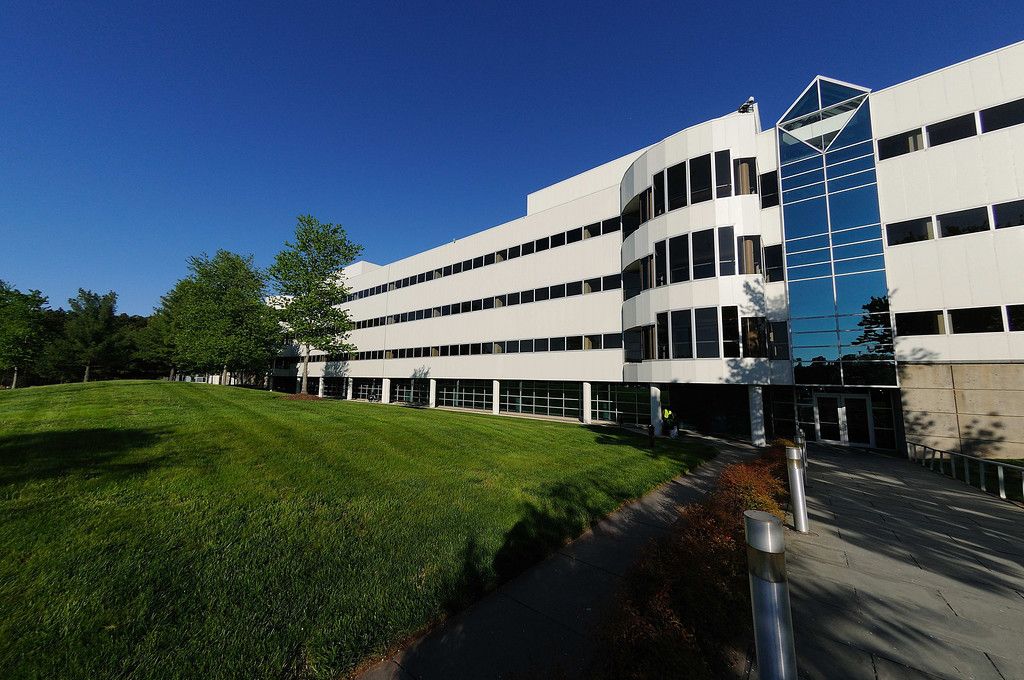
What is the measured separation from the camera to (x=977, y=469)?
13844 mm

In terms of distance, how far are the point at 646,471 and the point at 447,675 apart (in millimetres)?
8837

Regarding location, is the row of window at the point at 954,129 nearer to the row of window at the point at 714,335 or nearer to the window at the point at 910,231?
the window at the point at 910,231

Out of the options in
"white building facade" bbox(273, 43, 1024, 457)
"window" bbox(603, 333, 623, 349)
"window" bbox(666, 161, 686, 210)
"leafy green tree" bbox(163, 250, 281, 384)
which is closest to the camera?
"white building facade" bbox(273, 43, 1024, 457)

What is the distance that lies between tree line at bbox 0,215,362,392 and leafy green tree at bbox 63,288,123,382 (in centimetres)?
14

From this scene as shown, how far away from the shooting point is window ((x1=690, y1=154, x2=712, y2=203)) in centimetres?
1908

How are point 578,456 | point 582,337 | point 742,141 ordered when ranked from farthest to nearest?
1. point 582,337
2. point 742,141
3. point 578,456

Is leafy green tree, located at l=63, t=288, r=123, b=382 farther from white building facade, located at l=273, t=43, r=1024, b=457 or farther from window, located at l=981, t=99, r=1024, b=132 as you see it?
window, located at l=981, t=99, r=1024, b=132

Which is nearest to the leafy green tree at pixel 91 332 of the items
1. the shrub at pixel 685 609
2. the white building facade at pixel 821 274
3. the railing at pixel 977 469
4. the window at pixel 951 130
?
the white building facade at pixel 821 274

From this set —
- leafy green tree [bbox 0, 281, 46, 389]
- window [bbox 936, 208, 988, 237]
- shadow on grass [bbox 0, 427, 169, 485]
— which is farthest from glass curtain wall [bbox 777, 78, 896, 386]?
leafy green tree [bbox 0, 281, 46, 389]

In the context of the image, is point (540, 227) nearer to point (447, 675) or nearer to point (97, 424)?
point (97, 424)

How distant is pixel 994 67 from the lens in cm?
1539

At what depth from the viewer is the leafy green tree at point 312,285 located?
106 ft

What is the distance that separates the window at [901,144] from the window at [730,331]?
1051 centimetres

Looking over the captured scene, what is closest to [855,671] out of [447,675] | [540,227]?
[447,675]
